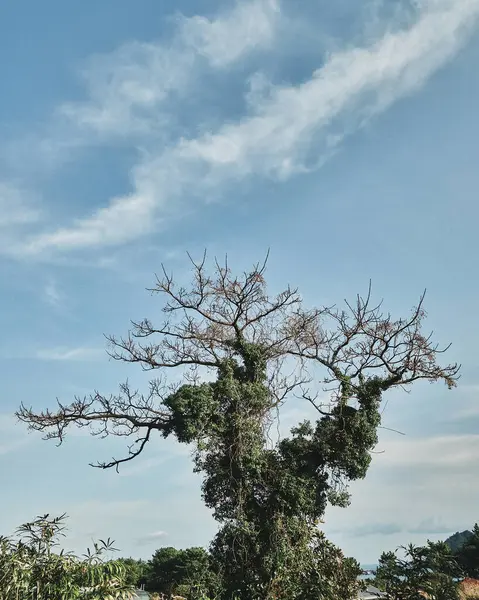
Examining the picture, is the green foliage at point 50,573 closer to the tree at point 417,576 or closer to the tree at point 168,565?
the tree at point 417,576

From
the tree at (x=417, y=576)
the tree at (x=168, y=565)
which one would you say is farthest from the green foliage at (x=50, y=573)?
the tree at (x=168, y=565)

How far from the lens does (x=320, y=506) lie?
1436 centimetres

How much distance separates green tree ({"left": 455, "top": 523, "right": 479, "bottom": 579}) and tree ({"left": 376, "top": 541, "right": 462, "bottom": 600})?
16824 millimetres

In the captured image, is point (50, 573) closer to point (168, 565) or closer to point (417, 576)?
point (417, 576)

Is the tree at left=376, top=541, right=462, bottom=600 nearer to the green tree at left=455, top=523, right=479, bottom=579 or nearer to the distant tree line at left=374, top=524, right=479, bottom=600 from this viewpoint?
the distant tree line at left=374, top=524, right=479, bottom=600

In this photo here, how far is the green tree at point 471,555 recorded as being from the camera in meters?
27.9

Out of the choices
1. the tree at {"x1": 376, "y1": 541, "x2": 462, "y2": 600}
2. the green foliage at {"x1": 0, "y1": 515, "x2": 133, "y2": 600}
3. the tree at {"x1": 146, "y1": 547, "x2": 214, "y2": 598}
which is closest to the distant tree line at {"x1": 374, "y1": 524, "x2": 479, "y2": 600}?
the tree at {"x1": 376, "y1": 541, "x2": 462, "y2": 600}

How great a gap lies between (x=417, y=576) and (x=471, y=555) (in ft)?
62.7

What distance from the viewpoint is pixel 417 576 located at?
484 inches

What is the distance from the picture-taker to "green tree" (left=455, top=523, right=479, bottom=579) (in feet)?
91.7

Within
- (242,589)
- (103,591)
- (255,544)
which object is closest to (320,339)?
(255,544)

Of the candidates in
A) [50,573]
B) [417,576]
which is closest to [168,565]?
[417,576]

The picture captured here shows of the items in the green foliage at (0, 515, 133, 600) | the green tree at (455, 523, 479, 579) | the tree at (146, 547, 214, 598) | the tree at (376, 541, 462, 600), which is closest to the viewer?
the green foliage at (0, 515, 133, 600)

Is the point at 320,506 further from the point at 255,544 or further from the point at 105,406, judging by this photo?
the point at 105,406
